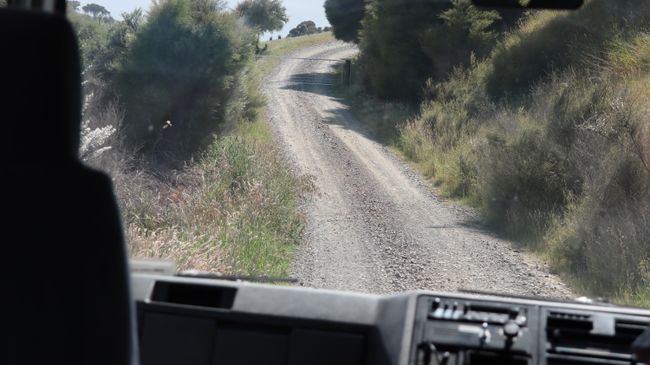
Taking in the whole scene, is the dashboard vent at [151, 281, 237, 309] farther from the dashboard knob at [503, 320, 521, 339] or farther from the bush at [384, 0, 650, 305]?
the bush at [384, 0, 650, 305]

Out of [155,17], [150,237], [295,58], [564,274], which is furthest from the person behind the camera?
[155,17]

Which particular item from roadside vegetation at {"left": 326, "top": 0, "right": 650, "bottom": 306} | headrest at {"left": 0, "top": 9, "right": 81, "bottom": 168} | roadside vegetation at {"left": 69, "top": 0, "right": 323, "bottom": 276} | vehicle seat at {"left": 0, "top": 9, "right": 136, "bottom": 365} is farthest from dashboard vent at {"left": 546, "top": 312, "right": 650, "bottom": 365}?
roadside vegetation at {"left": 69, "top": 0, "right": 323, "bottom": 276}

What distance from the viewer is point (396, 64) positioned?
10172 mm

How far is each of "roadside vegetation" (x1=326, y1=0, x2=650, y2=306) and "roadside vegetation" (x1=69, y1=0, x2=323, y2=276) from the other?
1.38 metres

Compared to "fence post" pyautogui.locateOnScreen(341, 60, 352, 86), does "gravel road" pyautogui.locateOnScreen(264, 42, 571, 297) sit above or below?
below

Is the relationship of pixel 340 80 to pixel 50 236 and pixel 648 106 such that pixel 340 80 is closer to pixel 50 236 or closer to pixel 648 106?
pixel 648 106

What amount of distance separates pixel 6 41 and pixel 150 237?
461cm

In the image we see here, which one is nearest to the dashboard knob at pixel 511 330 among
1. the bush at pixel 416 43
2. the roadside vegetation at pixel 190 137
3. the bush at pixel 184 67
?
the roadside vegetation at pixel 190 137

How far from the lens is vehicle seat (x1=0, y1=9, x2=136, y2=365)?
2203mm

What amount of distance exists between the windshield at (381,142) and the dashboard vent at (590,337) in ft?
3.89

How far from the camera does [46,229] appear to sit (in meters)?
2.22

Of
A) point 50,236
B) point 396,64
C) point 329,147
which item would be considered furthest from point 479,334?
point 396,64

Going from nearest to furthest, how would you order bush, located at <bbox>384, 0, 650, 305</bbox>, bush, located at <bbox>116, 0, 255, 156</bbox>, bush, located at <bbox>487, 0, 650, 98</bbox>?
bush, located at <bbox>384, 0, 650, 305</bbox>, bush, located at <bbox>487, 0, 650, 98</bbox>, bush, located at <bbox>116, 0, 255, 156</bbox>

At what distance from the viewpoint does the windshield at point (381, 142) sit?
676 cm
